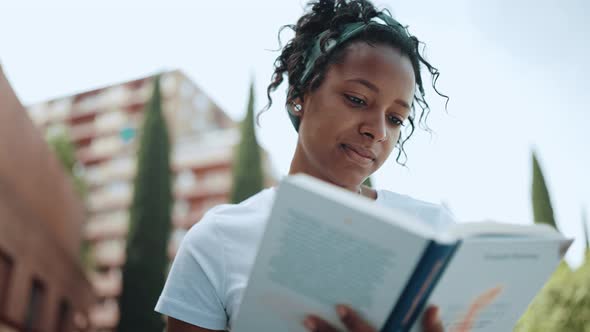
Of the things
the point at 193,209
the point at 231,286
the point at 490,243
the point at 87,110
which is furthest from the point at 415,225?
the point at 87,110

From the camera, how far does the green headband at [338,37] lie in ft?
5.07

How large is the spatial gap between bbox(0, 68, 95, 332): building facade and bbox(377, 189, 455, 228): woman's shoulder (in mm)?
7798

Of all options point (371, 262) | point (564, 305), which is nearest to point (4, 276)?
point (564, 305)

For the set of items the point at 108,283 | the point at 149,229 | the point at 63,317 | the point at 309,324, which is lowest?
the point at 108,283

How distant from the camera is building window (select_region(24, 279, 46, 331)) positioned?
10727 millimetres

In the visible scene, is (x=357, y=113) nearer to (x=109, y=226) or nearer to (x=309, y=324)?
(x=309, y=324)

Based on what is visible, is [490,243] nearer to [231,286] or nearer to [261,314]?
[261,314]

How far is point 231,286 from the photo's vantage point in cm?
132

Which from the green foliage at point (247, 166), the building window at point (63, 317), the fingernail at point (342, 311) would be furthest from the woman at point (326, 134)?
the green foliage at point (247, 166)

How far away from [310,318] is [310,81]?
0.71 m

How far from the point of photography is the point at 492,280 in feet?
3.60

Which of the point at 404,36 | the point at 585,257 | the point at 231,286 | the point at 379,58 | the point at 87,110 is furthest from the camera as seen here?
the point at 87,110

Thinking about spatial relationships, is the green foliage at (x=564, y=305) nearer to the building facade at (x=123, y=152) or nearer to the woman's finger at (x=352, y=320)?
the woman's finger at (x=352, y=320)

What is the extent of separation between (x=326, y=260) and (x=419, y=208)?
0.68 metres
